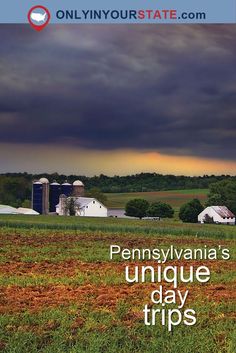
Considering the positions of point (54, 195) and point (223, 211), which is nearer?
point (223, 211)

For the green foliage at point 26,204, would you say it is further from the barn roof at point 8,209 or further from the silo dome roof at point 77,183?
the silo dome roof at point 77,183

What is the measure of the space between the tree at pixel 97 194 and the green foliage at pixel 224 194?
1.02 meters

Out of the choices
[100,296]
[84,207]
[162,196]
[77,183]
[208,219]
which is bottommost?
[100,296]

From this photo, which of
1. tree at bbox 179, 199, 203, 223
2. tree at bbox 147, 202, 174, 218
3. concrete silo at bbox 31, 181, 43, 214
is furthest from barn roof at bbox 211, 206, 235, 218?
concrete silo at bbox 31, 181, 43, 214

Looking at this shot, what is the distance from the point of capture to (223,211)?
589 cm

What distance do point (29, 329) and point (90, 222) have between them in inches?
65.1

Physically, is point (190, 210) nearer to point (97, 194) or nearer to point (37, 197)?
point (97, 194)

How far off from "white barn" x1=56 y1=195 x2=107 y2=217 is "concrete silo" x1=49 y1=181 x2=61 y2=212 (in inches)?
2.2

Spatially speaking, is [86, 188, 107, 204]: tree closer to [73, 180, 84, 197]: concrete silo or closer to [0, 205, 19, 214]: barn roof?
[73, 180, 84, 197]: concrete silo

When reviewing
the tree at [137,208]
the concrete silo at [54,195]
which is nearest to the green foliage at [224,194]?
the tree at [137,208]

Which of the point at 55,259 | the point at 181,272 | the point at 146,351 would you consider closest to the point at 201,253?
the point at 181,272

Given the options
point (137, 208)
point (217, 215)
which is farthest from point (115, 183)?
point (217, 215)
